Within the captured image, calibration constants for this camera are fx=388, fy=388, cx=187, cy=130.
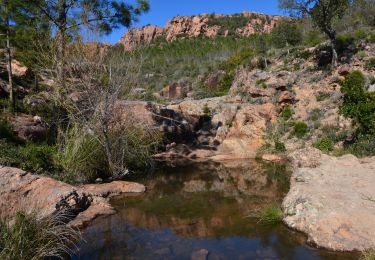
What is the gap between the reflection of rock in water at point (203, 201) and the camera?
28.7ft

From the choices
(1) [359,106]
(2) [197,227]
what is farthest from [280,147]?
(2) [197,227]

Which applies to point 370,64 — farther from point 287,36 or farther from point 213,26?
point 213,26

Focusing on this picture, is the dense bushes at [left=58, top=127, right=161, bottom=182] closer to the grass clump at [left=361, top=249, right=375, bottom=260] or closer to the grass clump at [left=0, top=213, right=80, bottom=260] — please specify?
the grass clump at [left=0, top=213, right=80, bottom=260]

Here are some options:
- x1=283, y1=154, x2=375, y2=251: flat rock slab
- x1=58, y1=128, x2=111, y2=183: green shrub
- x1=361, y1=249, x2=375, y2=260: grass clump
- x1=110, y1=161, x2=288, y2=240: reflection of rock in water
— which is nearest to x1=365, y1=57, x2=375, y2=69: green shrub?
x1=110, y1=161, x2=288, y2=240: reflection of rock in water

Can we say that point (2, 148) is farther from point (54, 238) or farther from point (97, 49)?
point (54, 238)

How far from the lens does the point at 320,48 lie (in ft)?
94.2

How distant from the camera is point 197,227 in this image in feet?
28.3

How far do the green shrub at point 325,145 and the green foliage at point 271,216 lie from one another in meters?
9.72

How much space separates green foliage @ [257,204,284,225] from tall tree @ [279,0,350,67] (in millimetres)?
19130

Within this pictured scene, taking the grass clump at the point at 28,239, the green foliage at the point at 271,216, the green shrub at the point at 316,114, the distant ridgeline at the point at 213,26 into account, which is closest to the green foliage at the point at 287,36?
the green shrub at the point at 316,114

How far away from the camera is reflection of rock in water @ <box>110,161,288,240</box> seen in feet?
28.7

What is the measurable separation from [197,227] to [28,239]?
3917 mm

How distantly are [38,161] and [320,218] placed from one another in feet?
28.6

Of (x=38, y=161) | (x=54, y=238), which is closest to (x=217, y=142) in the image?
(x=38, y=161)
